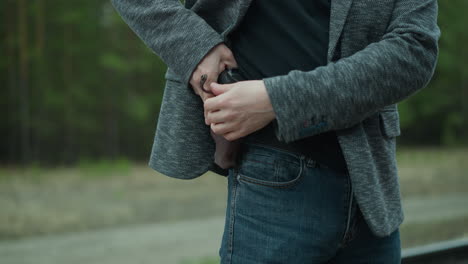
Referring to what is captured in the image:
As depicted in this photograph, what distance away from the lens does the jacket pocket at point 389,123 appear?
0.92 m

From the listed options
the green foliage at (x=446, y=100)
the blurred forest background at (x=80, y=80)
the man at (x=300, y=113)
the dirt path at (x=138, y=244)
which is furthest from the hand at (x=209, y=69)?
the green foliage at (x=446, y=100)

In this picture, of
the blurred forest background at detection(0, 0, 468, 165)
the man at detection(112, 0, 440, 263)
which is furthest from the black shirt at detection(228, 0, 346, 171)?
the blurred forest background at detection(0, 0, 468, 165)

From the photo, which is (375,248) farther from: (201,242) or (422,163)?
(422,163)

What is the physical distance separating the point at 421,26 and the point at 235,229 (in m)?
0.44

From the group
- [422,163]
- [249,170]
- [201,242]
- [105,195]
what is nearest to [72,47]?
[105,195]

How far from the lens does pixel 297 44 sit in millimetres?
858

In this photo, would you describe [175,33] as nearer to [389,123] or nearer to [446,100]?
[389,123]

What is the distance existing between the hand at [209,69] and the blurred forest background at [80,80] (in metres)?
11.9

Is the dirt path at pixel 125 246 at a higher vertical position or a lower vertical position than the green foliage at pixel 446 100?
higher

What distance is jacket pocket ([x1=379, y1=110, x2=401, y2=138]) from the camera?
36.1 inches

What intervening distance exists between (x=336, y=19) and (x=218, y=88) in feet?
0.71

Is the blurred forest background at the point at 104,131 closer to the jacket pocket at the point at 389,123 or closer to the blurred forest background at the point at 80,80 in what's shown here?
the blurred forest background at the point at 80,80

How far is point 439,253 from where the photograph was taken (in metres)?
2.55

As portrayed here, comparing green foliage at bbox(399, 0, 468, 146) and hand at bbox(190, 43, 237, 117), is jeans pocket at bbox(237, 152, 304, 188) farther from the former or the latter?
green foliage at bbox(399, 0, 468, 146)
